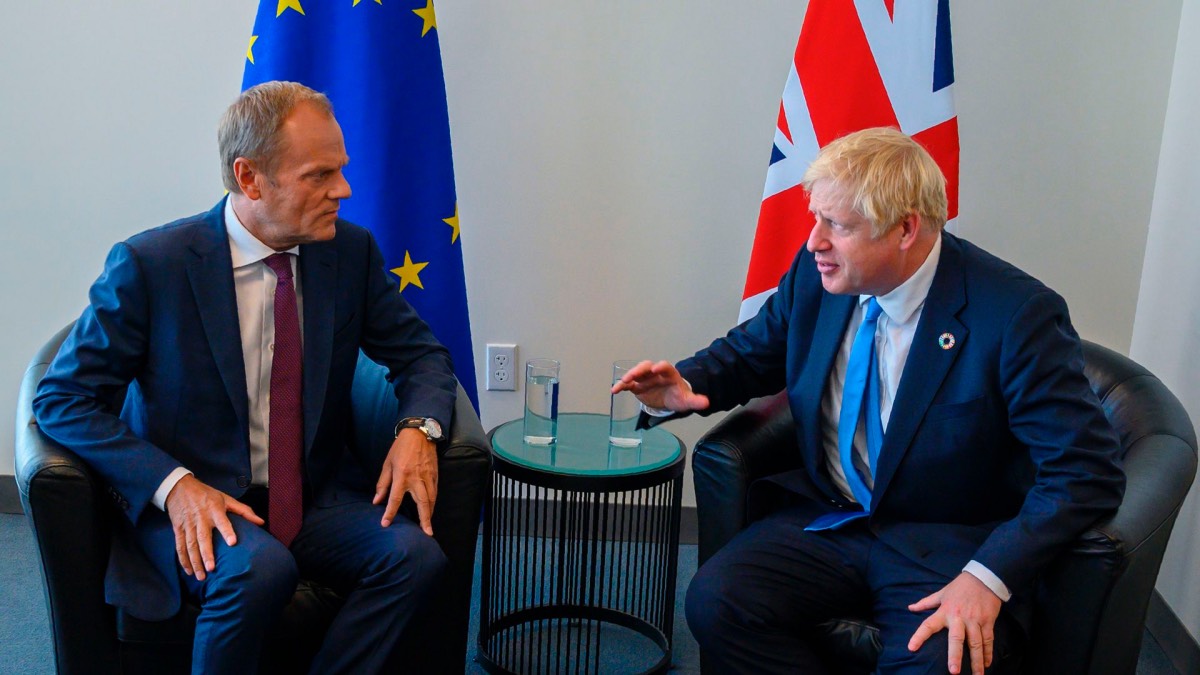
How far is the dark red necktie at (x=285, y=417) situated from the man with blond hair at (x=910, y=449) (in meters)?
0.69

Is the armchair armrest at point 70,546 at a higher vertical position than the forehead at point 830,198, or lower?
lower

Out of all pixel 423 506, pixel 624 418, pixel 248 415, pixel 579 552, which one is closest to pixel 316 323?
pixel 248 415

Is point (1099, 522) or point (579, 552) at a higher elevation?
point (1099, 522)

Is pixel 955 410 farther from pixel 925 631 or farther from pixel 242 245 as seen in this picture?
pixel 242 245

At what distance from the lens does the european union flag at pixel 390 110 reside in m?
2.74

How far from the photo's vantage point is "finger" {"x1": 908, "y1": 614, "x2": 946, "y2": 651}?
183cm

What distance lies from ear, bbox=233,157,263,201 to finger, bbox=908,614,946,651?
146cm

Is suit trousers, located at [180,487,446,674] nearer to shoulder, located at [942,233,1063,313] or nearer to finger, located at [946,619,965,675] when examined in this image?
finger, located at [946,619,965,675]

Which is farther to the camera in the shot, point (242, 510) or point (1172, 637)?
point (1172, 637)

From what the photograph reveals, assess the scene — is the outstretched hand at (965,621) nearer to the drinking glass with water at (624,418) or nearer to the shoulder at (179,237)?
the drinking glass with water at (624,418)

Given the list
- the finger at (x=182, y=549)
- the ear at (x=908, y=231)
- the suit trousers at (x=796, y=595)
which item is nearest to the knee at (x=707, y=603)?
the suit trousers at (x=796, y=595)

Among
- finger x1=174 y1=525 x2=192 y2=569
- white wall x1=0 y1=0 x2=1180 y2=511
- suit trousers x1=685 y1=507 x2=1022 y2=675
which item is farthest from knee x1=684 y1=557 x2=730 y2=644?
white wall x1=0 y1=0 x2=1180 y2=511

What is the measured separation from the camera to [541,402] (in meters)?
Answer: 2.52

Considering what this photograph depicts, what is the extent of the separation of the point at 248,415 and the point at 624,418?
2.68 feet
